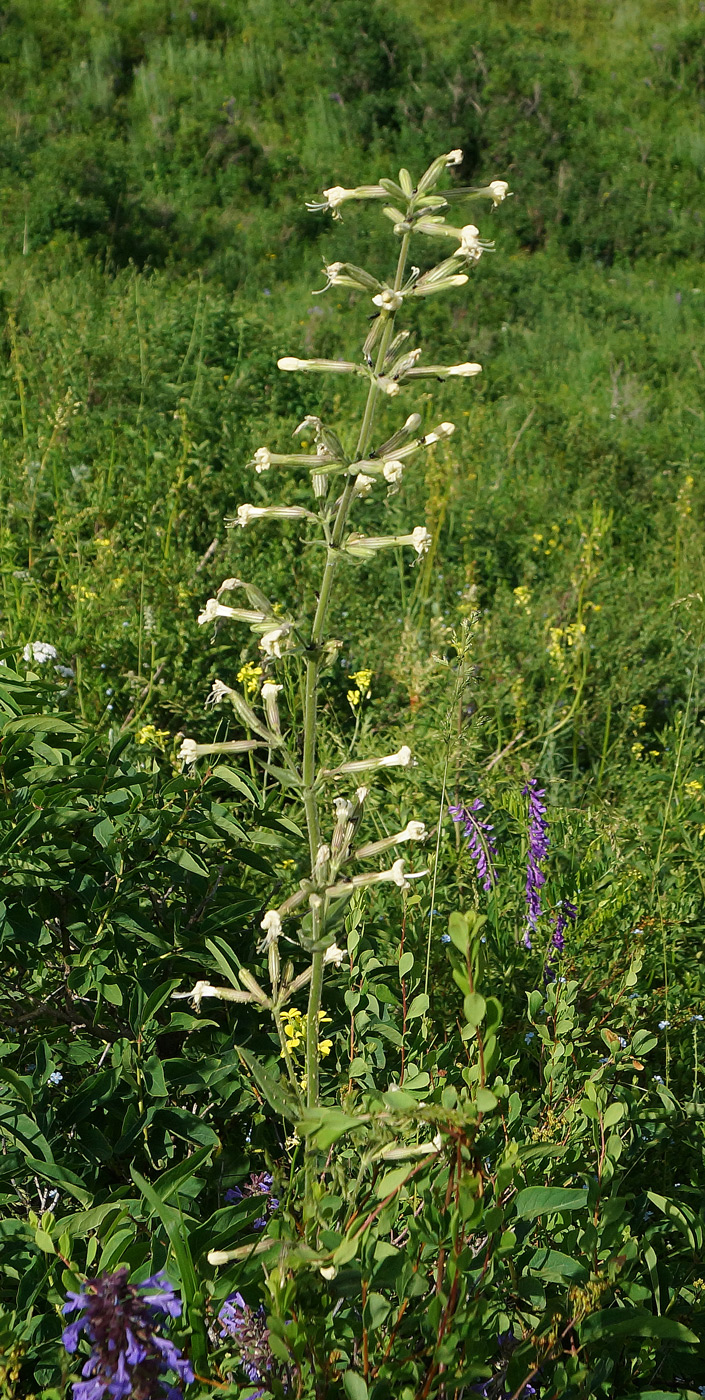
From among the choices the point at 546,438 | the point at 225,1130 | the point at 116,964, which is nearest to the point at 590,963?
the point at 225,1130

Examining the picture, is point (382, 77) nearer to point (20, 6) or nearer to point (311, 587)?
point (20, 6)

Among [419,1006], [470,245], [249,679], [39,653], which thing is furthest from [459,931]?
[249,679]

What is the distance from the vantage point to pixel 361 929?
1845 millimetres

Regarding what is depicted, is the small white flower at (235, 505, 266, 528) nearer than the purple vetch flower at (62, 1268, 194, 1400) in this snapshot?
→ No

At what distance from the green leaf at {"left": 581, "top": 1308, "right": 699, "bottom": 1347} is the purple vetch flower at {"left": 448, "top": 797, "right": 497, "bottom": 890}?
1.17 m

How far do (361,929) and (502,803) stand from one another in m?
0.88

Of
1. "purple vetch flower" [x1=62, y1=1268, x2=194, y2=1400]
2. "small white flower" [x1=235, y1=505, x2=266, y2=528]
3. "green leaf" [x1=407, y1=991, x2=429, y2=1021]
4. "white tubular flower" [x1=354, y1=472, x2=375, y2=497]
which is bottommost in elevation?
"green leaf" [x1=407, y1=991, x2=429, y2=1021]

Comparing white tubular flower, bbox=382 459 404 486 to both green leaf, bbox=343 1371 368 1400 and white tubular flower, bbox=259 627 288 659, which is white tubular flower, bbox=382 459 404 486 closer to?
white tubular flower, bbox=259 627 288 659

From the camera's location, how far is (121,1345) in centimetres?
97

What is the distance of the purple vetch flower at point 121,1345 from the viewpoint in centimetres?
97

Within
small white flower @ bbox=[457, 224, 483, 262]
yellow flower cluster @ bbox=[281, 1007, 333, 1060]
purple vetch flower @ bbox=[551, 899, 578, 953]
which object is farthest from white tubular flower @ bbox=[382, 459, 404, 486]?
purple vetch flower @ bbox=[551, 899, 578, 953]

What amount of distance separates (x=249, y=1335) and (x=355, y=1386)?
6.0 inches

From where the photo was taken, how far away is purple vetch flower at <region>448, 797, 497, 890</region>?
2.36 m

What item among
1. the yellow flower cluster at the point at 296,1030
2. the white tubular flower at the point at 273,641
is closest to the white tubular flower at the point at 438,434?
the white tubular flower at the point at 273,641
